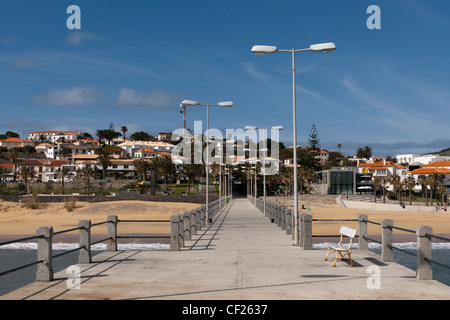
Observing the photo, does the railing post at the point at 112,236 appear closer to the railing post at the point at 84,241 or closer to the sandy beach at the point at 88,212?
the railing post at the point at 84,241

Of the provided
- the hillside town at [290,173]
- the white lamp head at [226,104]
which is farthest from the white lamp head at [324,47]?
the hillside town at [290,173]

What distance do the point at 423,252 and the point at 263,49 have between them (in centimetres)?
1018

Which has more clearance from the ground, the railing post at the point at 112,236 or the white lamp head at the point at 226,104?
the white lamp head at the point at 226,104

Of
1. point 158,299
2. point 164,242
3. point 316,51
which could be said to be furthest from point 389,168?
point 158,299

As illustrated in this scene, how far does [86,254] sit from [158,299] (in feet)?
16.7

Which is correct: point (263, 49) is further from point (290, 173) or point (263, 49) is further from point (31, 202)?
point (290, 173)

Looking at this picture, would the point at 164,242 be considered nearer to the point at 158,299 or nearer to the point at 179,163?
the point at 158,299

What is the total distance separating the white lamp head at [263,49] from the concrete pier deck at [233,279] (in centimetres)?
763

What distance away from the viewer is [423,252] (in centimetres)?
990

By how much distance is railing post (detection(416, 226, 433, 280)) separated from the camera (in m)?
9.87

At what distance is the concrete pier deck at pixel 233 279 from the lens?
860 centimetres

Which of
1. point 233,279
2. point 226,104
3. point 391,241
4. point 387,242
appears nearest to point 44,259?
point 233,279
